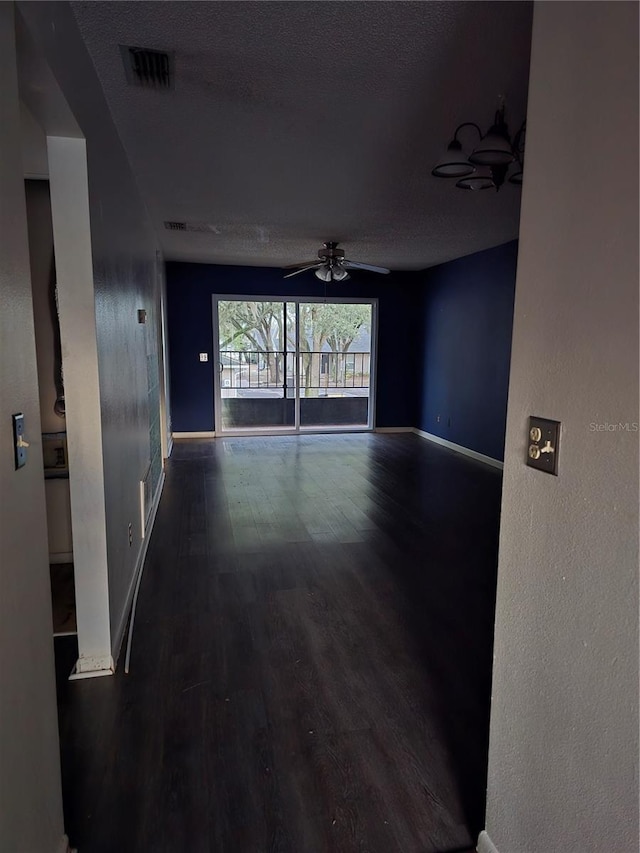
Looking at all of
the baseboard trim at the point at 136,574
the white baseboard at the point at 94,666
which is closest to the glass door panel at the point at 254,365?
the baseboard trim at the point at 136,574

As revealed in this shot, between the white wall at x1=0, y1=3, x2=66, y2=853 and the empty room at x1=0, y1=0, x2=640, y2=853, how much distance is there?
1 cm

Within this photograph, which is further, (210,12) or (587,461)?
(210,12)

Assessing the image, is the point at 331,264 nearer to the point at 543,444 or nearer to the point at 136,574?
the point at 136,574

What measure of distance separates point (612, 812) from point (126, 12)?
8.48ft

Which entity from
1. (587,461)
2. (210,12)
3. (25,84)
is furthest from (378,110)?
(587,461)

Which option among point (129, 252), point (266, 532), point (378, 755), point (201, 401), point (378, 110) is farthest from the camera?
point (201, 401)

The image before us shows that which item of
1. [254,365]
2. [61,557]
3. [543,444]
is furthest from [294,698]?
[254,365]

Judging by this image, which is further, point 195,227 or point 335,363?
point 335,363

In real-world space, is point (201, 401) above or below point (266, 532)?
above

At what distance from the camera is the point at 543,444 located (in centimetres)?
112

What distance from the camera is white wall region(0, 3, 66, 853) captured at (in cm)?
102

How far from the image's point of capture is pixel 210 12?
1.73 metres

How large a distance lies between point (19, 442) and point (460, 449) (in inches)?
242

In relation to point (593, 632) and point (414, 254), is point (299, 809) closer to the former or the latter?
point (593, 632)
